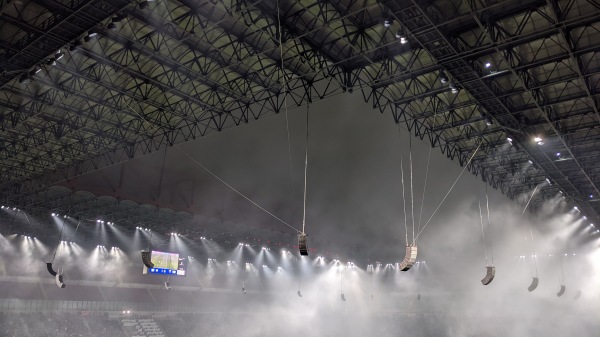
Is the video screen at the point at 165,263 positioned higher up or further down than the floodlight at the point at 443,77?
further down

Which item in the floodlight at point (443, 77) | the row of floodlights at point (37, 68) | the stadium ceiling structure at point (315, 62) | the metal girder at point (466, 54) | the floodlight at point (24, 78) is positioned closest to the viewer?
the metal girder at point (466, 54)

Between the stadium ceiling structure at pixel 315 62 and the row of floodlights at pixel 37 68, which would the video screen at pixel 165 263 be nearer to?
the stadium ceiling structure at pixel 315 62

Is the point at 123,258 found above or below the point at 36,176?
below

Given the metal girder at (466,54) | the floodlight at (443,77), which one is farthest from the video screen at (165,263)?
the floodlight at (443,77)

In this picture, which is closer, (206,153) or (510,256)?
(206,153)

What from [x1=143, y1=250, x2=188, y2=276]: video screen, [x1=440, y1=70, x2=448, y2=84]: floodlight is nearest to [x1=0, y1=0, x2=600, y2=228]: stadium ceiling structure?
[x1=440, y1=70, x2=448, y2=84]: floodlight

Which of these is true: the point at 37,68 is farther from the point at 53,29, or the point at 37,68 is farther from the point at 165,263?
the point at 165,263

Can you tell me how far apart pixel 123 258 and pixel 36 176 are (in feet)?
63.3

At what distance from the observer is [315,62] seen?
55.4 ft

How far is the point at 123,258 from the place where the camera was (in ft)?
159

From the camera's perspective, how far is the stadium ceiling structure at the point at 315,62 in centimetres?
1339

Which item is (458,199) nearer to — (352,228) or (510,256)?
(510,256)

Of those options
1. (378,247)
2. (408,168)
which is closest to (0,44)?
(408,168)

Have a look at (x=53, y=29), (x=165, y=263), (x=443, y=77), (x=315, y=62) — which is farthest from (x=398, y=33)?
(x=165, y=263)
